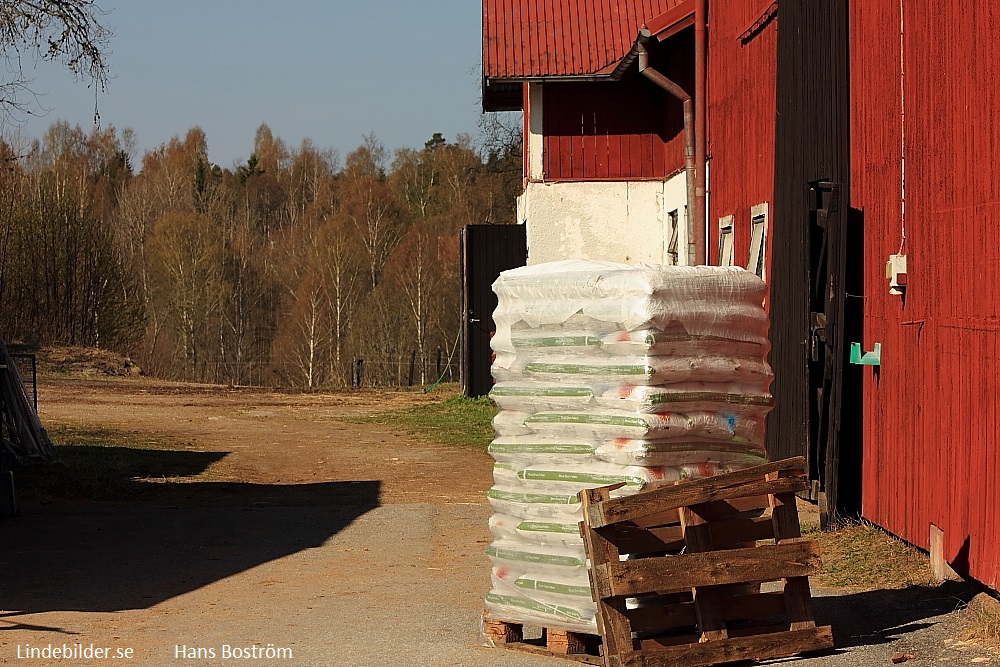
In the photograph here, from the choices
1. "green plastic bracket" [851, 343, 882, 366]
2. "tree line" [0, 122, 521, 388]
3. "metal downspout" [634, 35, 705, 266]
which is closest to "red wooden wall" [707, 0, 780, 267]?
"metal downspout" [634, 35, 705, 266]

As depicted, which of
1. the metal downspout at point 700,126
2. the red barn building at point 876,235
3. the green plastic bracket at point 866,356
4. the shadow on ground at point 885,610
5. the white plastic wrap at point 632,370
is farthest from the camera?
the metal downspout at point 700,126

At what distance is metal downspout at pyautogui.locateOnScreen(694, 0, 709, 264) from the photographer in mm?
16312

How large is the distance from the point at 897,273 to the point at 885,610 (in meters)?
2.44

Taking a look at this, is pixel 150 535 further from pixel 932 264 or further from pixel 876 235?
pixel 932 264

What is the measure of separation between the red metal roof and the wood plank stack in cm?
974

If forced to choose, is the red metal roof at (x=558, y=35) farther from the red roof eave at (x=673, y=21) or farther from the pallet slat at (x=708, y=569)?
the pallet slat at (x=708, y=569)

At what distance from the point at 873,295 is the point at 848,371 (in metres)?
0.77

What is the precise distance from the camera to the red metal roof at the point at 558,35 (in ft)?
69.6

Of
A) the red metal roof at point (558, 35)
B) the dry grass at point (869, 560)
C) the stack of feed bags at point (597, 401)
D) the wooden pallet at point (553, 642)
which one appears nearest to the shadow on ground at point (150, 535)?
the wooden pallet at point (553, 642)

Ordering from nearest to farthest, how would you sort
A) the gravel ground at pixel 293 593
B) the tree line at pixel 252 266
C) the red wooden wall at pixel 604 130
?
the gravel ground at pixel 293 593 < the red wooden wall at pixel 604 130 < the tree line at pixel 252 266

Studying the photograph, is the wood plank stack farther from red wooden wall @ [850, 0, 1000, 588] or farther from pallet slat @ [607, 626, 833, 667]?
pallet slat @ [607, 626, 833, 667]

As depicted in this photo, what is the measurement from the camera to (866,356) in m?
9.27

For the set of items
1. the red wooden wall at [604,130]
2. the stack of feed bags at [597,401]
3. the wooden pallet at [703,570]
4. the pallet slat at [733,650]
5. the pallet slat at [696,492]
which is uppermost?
the red wooden wall at [604,130]

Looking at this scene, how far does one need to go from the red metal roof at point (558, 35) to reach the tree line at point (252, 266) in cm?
1450
